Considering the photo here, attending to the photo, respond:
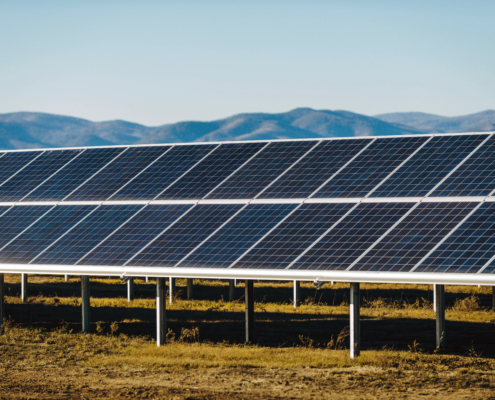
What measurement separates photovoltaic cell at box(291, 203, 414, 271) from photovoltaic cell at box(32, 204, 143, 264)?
299 inches

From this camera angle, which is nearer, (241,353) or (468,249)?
(468,249)

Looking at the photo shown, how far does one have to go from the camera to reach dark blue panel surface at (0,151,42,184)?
31.3 m

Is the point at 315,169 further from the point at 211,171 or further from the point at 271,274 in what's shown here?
the point at 271,274

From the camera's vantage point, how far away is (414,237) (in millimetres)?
20781

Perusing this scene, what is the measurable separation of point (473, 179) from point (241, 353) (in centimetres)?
984

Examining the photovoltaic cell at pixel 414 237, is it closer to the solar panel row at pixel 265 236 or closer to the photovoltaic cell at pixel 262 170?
the solar panel row at pixel 265 236

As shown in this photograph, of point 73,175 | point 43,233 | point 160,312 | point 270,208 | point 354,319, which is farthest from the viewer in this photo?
point 73,175

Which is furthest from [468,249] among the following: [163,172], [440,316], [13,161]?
[13,161]

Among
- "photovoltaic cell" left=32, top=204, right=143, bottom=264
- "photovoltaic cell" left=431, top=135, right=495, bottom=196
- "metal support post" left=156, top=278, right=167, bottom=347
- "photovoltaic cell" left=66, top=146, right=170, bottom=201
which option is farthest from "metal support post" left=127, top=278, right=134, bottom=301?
"photovoltaic cell" left=431, top=135, right=495, bottom=196

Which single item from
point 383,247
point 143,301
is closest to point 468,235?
point 383,247

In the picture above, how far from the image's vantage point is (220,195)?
994 inches

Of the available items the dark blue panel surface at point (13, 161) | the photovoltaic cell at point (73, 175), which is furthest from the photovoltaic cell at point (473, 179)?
the dark blue panel surface at point (13, 161)

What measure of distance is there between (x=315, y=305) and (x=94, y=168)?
14.9 m

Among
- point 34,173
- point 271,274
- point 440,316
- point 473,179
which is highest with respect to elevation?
point 34,173
